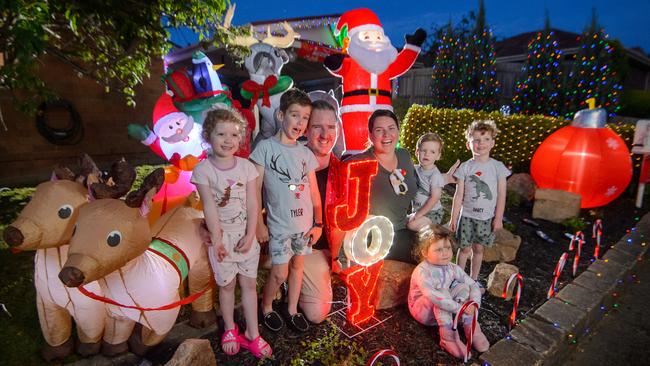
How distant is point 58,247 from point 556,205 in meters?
7.12

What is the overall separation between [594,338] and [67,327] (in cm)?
464

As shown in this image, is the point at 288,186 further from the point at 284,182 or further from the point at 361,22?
the point at 361,22

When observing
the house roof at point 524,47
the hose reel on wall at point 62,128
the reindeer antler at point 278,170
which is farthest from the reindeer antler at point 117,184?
the house roof at point 524,47

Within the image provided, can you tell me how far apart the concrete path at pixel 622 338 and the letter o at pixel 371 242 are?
6.31 feet

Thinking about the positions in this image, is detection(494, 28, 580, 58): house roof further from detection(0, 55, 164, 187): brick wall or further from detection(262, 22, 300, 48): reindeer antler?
detection(0, 55, 164, 187): brick wall

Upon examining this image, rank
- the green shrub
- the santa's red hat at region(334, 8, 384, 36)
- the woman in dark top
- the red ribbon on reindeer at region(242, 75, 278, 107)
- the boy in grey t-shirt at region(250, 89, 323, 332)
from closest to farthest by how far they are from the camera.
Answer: the boy in grey t-shirt at region(250, 89, 323, 332) < the woman in dark top < the red ribbon on reindeer at region(242, 75, 278, 107) < the santa's red hat at region(334, 8, 384, 36) < the green shrub

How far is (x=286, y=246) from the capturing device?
2.84 m

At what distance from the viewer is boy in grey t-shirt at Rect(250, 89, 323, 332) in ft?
9.04

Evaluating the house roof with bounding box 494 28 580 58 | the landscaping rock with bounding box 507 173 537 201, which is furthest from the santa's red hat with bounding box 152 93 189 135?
the house roof with bounding box 494 28 580 58

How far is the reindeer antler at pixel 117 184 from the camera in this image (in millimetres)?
2232

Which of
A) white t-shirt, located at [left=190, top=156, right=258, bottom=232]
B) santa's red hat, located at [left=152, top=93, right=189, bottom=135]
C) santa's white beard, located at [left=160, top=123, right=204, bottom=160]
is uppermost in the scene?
santa's red hat, located at [left=152, top=93, right=189, bottom=135]

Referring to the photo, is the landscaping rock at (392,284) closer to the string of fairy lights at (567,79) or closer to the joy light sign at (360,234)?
the joy light sign at (360,234)

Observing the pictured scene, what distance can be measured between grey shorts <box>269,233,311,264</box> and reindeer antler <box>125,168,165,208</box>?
1.00 metres

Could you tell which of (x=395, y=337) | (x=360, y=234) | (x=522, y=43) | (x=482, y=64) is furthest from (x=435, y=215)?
(x=522, y=43)
